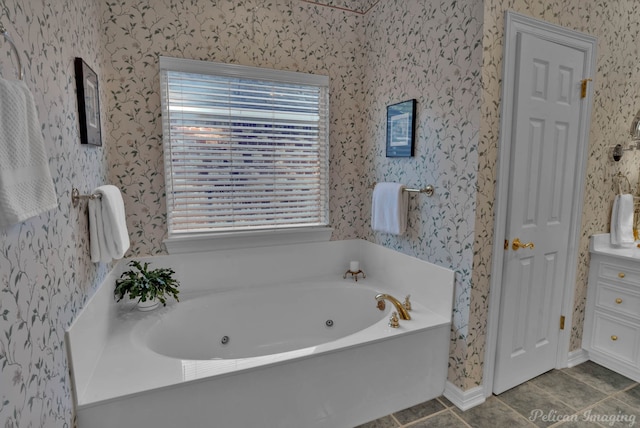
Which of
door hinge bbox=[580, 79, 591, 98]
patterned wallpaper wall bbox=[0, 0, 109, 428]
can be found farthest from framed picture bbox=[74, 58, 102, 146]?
door hinge bbox=[580, 79, 591, 98]

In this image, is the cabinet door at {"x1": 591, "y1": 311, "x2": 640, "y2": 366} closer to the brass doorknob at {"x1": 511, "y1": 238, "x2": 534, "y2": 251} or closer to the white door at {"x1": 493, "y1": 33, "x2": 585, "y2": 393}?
the white door at {"x1": 493, "y1": 33, "x2": 585, "y2": 393}

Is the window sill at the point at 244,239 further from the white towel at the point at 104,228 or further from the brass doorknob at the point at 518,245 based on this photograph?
the brass doorknob at the point at 518,245

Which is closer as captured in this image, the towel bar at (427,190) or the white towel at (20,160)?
the white towel at (20,160)

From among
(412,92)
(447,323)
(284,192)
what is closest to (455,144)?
(412,92)

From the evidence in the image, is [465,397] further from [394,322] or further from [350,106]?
[350,106]

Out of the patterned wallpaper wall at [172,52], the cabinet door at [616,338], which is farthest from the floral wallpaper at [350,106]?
the cabinet door at [616,338]

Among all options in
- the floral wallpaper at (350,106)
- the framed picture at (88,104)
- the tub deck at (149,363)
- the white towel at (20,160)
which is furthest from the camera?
the framed picture at (88,104)

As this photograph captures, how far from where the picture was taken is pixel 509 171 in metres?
2.00

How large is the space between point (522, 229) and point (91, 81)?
2467 mm

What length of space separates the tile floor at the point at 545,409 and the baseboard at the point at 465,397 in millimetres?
25

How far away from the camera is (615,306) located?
2.39 meters

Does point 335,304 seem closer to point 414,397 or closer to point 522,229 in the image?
point 414,397

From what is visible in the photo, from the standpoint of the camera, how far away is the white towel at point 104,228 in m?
1.64

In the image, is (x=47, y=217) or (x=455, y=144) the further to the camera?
(x=455, y=144)
